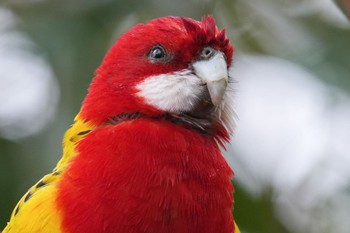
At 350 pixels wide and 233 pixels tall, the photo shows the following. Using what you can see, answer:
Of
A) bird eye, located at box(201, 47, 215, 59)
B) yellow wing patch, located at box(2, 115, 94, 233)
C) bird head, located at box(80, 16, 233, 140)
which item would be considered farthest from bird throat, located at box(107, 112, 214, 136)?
bird eye, located at box(201, 47, 215, 59)

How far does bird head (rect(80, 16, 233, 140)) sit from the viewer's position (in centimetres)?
276

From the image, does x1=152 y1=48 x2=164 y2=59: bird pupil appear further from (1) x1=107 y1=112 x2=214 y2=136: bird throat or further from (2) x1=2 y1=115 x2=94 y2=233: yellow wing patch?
(2) x1=2 y1=115 x2=94 y2=233: yellow wing patch

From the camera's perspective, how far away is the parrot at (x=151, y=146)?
2562 millimetres

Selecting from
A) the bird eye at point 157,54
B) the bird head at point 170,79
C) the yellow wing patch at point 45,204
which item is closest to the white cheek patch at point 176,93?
the bird head at point 170,79

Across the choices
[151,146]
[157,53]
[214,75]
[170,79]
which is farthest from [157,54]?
[151,146]

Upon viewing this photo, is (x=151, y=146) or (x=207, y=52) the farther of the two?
(x=207, y=52)

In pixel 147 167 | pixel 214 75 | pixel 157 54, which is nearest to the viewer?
pixel 147 167

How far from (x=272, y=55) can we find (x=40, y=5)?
4.20 ft

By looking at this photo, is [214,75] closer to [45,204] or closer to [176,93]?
[176,93]

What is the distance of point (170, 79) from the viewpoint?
9.13 feet

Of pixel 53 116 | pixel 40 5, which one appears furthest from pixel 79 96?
pixel 40 5

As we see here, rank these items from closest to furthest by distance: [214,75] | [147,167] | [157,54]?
[147,167] → [214,75] → [157,54]

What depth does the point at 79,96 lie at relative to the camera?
12.5ft

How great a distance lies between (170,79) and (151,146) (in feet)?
→ 0.92
